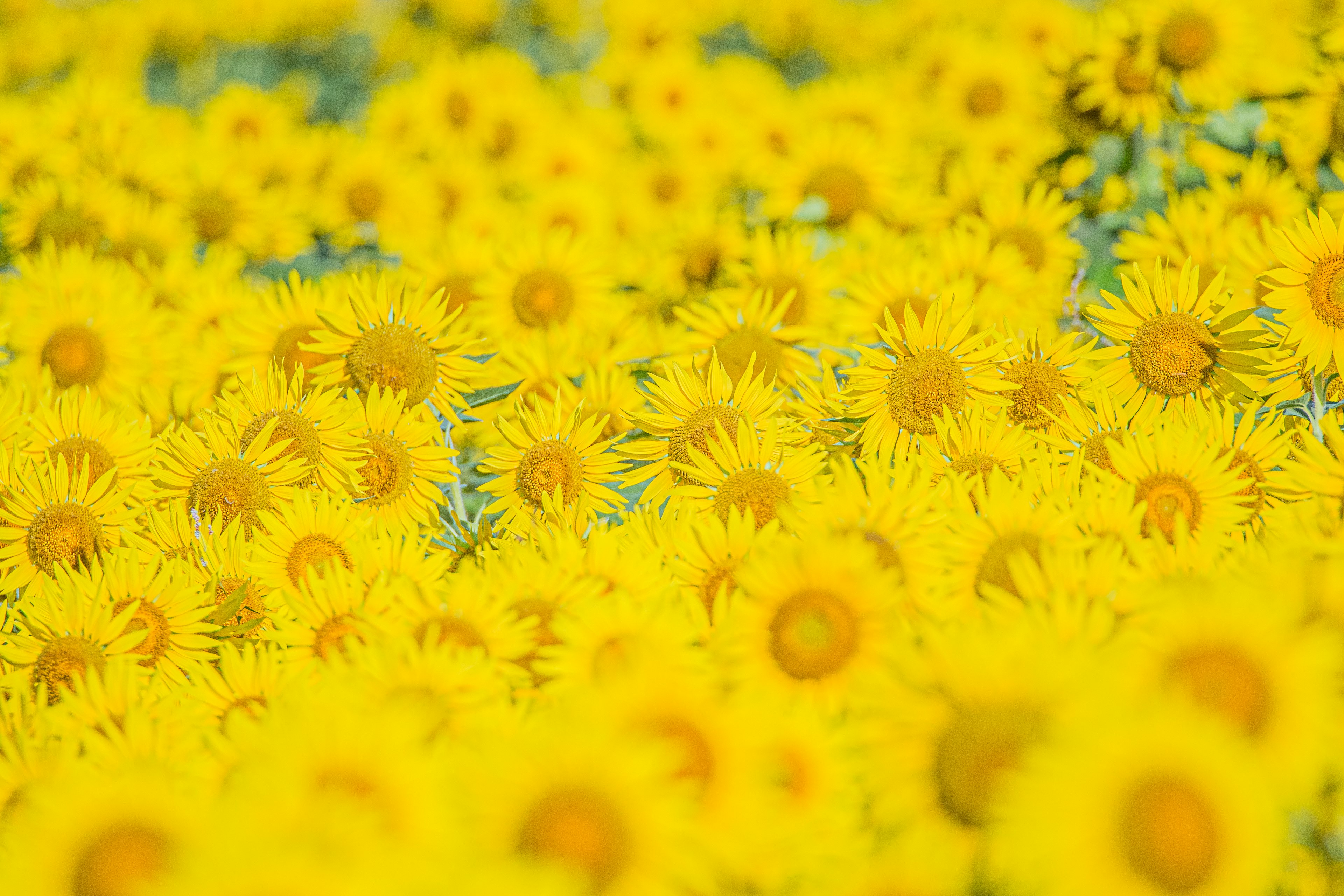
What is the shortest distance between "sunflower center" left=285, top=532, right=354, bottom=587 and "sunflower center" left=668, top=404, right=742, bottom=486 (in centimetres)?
85

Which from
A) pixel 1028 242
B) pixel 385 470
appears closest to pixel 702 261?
pixel 1028 242

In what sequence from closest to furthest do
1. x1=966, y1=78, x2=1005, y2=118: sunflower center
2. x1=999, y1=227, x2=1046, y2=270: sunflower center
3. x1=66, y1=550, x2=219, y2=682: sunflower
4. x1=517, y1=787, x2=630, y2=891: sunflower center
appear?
x1=517, y1=787, x2=630, y2=891: sunflower center
x1=66, y1=550, x2=219, y2=682: sunflower
x1=999, y1=227, x2=1046, y2=270: sunflower center
x1=966, y1=78, x2=1005, y2=118: sunflower center

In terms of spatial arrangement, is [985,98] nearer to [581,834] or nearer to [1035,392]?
[1035,392]

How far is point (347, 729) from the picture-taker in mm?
1529

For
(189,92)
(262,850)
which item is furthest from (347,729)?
(189,92)

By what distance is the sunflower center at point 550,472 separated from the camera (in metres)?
2.77

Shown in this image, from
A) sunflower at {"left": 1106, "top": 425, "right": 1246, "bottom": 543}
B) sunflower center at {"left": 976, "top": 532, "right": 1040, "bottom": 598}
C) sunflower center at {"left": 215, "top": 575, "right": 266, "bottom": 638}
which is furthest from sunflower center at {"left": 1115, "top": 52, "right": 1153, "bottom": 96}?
sunflower center at {"left": 215, "top": 575, "right": 266, "bottom": 638}

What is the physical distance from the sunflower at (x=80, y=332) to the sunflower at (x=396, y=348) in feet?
3.18

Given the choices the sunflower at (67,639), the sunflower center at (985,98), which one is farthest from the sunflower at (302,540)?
the sunflower center at (985,98)

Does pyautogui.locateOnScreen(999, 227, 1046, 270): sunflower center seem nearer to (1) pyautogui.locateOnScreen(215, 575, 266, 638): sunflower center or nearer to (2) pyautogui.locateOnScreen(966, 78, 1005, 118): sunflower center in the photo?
(2) pyautogui.locateOnScreen(966, 78, 1005, 118): sunflower center

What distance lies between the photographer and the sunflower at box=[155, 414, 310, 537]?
8.59 feet

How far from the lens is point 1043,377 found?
2668 mm

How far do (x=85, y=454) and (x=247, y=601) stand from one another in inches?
31.1

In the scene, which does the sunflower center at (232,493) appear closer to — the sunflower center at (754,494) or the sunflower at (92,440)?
the sunflower at (92,440)
